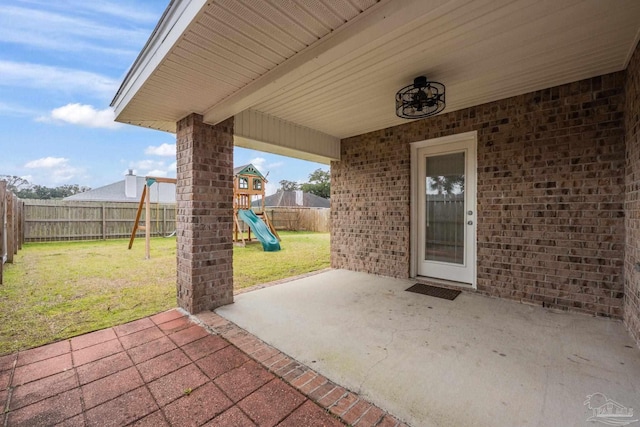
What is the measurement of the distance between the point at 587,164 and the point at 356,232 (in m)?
3.32

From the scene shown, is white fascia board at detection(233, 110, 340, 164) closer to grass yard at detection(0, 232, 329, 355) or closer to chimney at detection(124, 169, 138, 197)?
grass yard at detection(0, 232, 329, 355)

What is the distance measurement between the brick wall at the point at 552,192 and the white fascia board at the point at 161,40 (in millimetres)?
3617

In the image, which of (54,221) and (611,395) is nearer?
(611,395)

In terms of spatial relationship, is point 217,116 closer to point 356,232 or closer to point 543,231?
point 356,232

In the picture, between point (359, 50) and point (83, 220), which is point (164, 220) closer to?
point (83, 220)

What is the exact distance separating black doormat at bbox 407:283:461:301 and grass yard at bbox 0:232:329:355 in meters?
2.16

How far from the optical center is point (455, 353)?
2.16 m

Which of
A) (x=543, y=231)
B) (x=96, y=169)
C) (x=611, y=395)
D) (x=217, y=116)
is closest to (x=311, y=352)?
(x=611, y=395)

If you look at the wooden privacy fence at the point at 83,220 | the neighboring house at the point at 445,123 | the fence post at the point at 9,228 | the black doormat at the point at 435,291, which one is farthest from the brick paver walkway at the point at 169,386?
the wooden privacy fence at the point at 83,220

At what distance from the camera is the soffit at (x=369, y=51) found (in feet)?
5.11

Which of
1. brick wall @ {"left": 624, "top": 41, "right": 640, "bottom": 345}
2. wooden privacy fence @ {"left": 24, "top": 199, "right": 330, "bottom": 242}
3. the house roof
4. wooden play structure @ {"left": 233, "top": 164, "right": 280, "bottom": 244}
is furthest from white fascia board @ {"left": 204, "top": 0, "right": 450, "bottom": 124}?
the house roof

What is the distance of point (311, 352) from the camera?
7.20ft

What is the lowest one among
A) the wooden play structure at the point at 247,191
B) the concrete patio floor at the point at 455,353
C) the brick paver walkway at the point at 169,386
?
the brick paver walkway at the point at 169,386

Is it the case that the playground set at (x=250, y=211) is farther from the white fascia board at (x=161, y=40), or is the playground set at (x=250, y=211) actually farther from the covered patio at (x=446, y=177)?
the white fascia board at (x=161, y=40)
